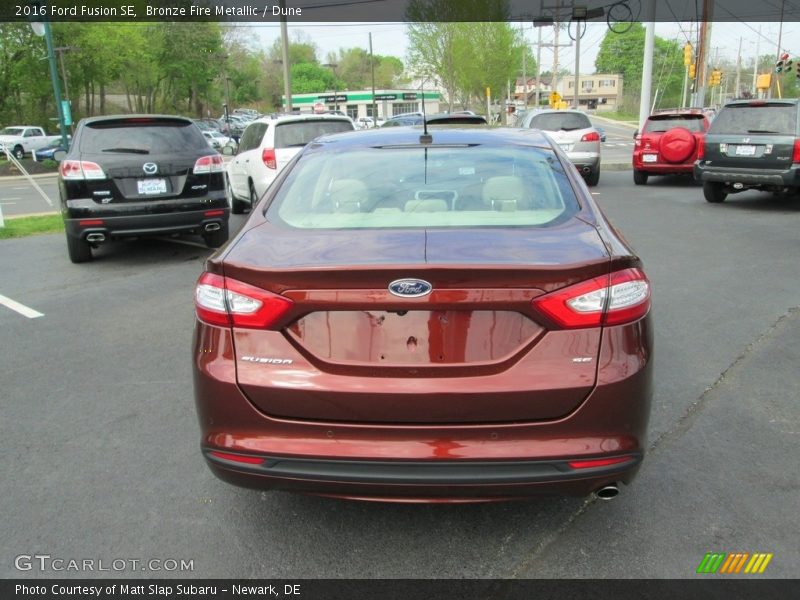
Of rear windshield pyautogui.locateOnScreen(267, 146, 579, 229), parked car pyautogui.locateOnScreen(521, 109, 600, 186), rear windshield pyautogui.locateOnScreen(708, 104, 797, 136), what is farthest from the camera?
parked car pyautogui.locateOnScreen(521, 109, 600, 186)

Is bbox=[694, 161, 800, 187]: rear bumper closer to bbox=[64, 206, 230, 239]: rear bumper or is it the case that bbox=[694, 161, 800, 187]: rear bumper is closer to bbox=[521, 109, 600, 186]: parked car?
bbox=[521, 109, 600, 186]: parked car

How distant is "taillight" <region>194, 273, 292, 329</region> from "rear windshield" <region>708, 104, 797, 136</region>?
10936 millimetres

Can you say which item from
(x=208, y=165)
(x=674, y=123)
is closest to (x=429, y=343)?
(x=208, y=165)

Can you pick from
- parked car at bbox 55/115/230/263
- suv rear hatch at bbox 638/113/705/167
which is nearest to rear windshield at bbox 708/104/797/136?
suv rear hatch at bbox 638/113/705/167

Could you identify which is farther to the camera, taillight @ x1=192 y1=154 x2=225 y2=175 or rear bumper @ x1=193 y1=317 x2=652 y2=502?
taillight @ x1=192 y1=154 x2=225 y2=175

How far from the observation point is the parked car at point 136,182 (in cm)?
757

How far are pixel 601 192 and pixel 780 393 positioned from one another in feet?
35.9

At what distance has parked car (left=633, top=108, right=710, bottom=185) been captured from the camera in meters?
14.4

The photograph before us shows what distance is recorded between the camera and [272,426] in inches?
95.3

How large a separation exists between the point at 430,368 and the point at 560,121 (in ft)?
46.2

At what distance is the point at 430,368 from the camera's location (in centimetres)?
234

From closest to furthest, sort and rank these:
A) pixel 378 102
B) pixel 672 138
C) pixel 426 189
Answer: pixel 426 189, pixel 672 138, pixel 378 102

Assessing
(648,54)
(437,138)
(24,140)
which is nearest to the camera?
(437,138)

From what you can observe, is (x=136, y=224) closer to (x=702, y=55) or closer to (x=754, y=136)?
(x=754, y=136)
